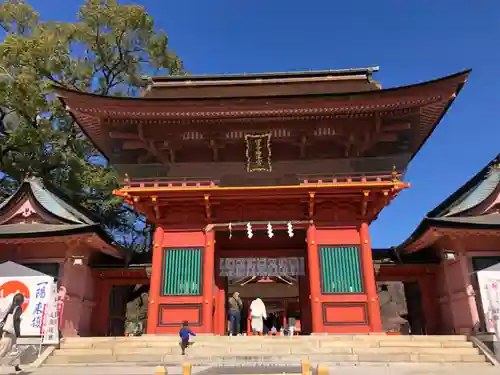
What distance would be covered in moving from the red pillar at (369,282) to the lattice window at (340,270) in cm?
22

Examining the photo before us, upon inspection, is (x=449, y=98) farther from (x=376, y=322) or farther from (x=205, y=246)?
(x=205, y=246)

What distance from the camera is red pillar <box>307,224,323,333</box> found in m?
13.6

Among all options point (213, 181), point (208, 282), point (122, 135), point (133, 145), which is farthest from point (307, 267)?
point (122, 135)

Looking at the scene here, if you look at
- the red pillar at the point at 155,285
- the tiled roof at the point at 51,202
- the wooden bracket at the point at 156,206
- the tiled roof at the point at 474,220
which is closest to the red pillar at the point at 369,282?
the tiled roof at the point at 474,220

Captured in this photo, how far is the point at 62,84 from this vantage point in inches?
945

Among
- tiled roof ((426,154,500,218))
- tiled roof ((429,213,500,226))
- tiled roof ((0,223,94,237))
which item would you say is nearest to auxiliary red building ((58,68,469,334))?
tiled roof ((429,213,500,226))

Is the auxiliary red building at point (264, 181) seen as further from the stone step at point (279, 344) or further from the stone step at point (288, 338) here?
the stone step at point (279, 344)

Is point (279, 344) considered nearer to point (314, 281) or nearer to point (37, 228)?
point (314, 281)

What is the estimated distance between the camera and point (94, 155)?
25469 millimetres

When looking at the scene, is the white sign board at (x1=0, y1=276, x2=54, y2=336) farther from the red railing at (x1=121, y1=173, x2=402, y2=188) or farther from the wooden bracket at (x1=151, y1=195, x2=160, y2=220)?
the red railing at (x1=121, y1=173, x2=402, y2=188)

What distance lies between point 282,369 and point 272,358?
178 centimetres

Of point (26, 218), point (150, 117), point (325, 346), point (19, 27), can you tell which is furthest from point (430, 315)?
point (19, 27)

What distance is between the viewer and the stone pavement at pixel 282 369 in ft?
30.6

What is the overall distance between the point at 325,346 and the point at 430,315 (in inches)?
266
